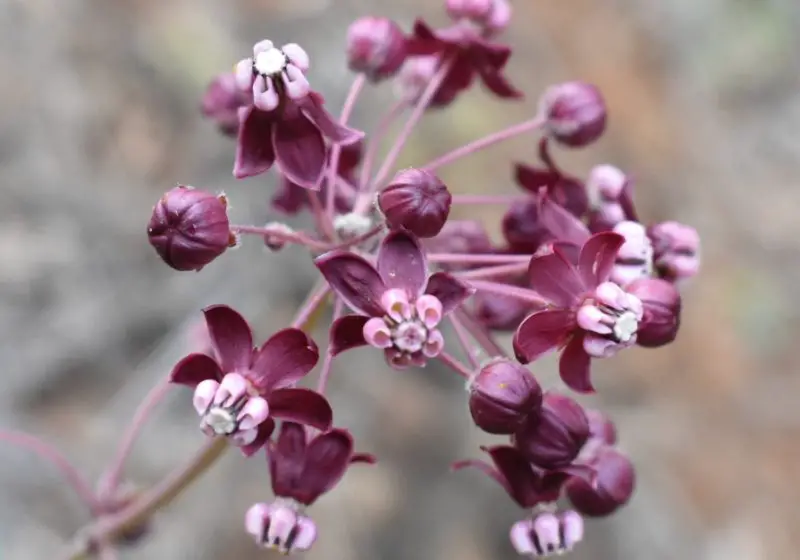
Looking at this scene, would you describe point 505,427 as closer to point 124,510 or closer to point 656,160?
point 124,510

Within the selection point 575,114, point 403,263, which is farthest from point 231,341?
point 575,114

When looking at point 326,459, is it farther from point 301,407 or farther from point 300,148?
point 300,148

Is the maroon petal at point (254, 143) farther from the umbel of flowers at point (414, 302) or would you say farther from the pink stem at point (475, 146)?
the pink stem at point (475, 146)

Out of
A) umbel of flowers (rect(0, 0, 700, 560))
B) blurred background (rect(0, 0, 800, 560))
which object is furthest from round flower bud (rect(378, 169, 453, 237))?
blurred background (rect(0, 0, 800, 560))

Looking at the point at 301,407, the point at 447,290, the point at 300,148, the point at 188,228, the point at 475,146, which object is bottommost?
the point at 301,407

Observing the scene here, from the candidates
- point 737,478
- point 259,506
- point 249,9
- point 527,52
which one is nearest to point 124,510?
point 259,506

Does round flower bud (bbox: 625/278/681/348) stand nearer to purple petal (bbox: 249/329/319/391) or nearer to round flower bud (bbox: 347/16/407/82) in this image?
purple petal (bbox: 249/329/319/391)
